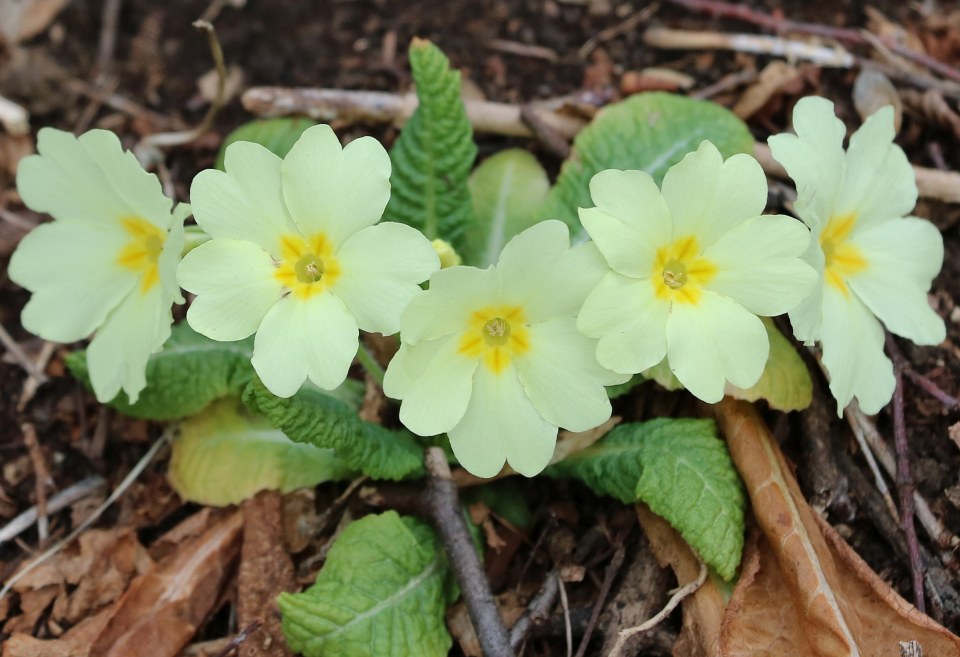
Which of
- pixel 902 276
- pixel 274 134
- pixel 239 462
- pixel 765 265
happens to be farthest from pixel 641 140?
pixel 239 462

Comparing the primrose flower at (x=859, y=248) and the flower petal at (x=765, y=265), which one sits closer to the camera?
the flower petal at (x=765, y=265)

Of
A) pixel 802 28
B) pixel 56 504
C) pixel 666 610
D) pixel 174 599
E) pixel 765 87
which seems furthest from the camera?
pixel 802 28

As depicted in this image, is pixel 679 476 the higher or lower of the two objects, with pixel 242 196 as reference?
lower

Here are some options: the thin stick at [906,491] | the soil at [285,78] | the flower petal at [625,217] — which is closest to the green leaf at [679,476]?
the soil at [285,78]

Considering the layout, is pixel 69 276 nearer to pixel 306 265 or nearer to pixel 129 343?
pixel 129 343

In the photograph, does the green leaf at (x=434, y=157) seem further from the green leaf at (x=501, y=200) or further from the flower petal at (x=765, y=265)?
the flower petal at (x=765, y=265)

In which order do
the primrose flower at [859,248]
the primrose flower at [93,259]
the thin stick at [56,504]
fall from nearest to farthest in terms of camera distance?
the primrose flower at [859,248] → the primrose flower at [93,259] → the thin stick at [56,504]

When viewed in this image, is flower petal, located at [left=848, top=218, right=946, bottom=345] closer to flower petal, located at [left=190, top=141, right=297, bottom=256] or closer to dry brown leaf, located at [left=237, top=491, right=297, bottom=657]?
flower petal, located at [left=190, top=141, right=297, bottom=256]
